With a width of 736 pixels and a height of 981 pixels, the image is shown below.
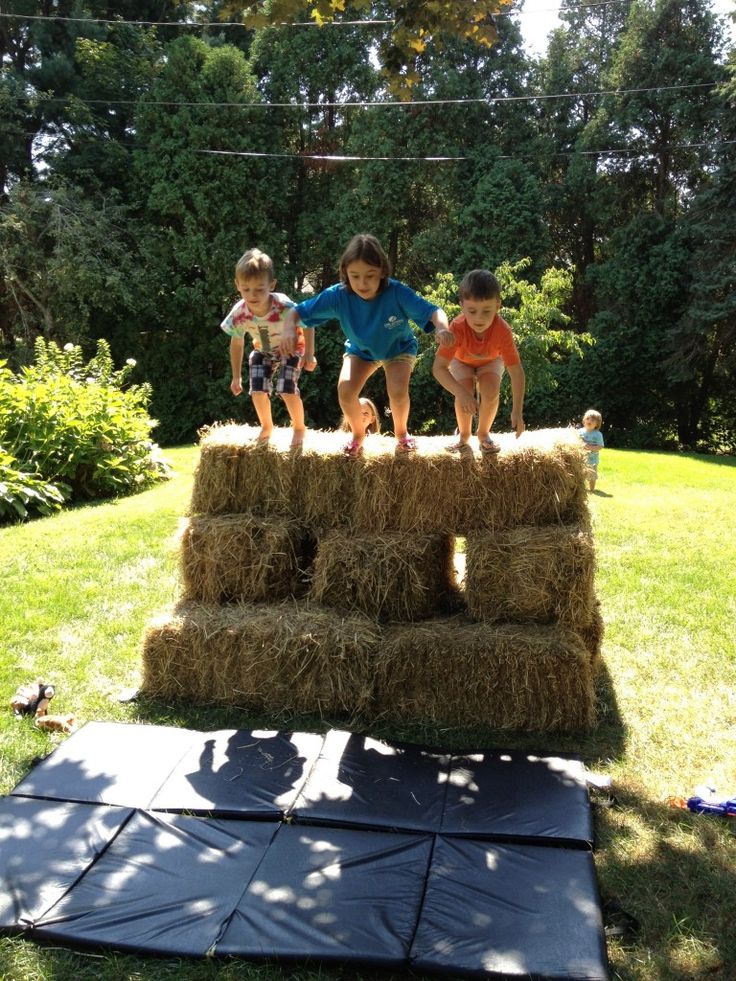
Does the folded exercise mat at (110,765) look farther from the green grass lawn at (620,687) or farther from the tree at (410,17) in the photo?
the tree at (410,17)

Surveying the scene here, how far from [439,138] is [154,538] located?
13.3m

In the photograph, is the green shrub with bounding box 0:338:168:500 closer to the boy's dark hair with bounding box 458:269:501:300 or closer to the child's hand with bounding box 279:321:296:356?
the child's hand with bounding box 279:321:296:356

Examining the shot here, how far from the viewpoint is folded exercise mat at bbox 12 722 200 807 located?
3393 millimetres

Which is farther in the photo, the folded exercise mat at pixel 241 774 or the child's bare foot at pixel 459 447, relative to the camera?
the child's bare foot at pixel 459 447

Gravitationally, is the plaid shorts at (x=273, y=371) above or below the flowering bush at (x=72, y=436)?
above

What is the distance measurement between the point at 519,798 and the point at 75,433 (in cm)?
730

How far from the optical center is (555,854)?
2.98m

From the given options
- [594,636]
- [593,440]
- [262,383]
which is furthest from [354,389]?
[593,440]

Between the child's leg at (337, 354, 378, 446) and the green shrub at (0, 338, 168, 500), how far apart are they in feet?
17.6

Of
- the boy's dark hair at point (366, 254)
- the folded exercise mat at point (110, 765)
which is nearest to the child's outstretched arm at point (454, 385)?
the boy's dark hair at point (366, 254)

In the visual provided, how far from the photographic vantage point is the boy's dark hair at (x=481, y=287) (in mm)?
4246

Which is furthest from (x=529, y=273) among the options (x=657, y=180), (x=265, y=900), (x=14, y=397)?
(x=265, y=900)

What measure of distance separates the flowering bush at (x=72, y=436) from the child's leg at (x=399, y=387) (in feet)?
16.5

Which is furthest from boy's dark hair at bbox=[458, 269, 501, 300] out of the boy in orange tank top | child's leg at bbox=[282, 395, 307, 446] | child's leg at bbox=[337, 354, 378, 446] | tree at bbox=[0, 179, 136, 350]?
tree at bbox=[0, 179, 136, 350]
